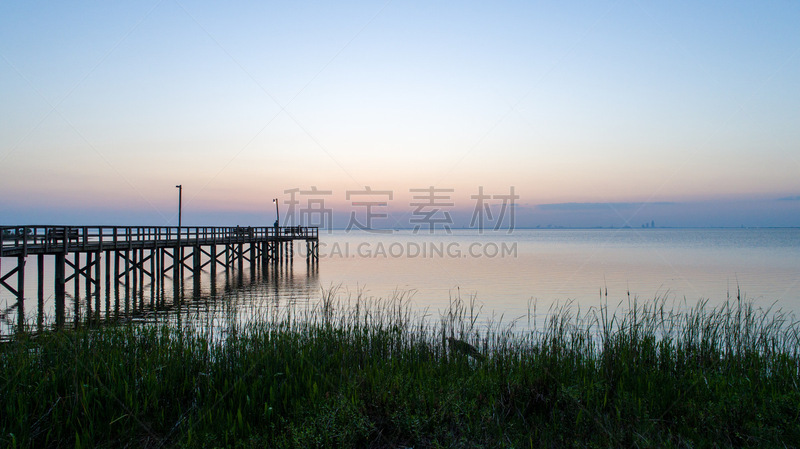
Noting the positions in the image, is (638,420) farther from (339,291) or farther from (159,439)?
(339,291)

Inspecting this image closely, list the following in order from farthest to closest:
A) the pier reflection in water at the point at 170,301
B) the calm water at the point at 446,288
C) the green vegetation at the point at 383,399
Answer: the calm water at the point at 446,288, the pier reflection in water at the point at 170,301, the green vegetation at the point at 383,399

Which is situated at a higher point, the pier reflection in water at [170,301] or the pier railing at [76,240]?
the pier railing at [76,240]

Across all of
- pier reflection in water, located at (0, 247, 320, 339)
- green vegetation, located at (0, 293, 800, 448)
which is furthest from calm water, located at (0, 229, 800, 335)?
green vegetation, located at (0, 293, 800, 448)

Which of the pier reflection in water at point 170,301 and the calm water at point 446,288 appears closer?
the pier reflection in water at point 170,301

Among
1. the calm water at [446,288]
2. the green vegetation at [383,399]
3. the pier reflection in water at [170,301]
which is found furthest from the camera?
the calm water at [446,288]

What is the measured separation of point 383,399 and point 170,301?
19611 mm

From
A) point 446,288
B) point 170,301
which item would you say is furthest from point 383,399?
point 446,288

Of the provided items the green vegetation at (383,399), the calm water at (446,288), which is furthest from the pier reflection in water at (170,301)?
the green vegetation at (383,399)

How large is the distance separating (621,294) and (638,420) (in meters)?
19.6

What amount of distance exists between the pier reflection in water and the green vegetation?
4027 mm

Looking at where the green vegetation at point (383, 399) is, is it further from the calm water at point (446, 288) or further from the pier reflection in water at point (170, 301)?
the calm water at point (446, 288)

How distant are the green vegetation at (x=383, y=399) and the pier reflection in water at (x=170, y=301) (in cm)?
403

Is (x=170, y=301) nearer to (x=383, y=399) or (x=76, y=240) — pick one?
(x=76, y=240)

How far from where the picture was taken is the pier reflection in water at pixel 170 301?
15.4 m
